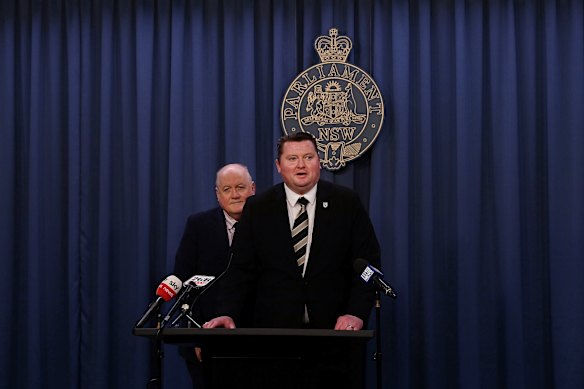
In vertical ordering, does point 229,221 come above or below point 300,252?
above

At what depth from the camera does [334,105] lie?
515 cm

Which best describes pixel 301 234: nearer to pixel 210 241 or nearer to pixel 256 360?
pixel 210 241

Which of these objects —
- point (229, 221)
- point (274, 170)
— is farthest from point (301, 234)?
point (274, 170)

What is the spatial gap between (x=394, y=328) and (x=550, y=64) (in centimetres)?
187

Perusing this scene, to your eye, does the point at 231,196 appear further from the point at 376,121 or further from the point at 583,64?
the point at 583,64

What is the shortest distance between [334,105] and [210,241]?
1354 mm

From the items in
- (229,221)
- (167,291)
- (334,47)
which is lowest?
(167,291)

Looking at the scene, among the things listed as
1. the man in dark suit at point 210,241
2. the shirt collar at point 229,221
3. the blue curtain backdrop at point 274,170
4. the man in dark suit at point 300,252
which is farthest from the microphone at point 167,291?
the blue curtain backdrop at point 274,170

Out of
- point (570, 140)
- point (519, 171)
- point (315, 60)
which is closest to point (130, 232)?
point (315, 60)

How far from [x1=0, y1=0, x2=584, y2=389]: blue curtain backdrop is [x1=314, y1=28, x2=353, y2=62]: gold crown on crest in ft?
0.29

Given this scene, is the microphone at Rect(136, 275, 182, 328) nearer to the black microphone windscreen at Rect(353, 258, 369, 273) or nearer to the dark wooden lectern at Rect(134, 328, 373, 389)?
the dark wooden lectern at Rect(134, 328, 373, 389)

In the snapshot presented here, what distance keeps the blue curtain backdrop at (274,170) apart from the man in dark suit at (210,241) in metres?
0.86

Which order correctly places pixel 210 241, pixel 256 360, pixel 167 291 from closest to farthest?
pixel 256 360, pixel 167 291, pixel 210 241

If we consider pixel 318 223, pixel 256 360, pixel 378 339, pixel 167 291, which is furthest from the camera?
pixel 318 223
